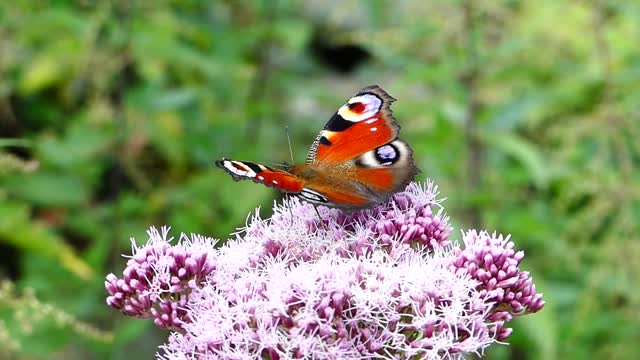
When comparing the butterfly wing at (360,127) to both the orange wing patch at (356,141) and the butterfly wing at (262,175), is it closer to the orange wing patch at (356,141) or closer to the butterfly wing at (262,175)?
the orange wing patch at (356,141)

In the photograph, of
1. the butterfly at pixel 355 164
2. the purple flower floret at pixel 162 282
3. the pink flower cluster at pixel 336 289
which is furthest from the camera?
the butterfly at pixel 355 164

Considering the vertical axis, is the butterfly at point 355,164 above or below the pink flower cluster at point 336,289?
above

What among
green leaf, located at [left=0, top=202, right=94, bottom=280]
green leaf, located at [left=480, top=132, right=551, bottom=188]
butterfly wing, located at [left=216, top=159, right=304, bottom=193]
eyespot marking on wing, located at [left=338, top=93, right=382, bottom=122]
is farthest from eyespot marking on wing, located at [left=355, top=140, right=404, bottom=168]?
green leaf, located at [left=0, top=202, right=94, bottom=280]

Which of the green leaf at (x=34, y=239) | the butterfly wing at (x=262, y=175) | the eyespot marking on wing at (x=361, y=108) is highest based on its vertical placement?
the green leaf at (x=34, y=239)

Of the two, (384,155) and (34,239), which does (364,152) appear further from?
(34,239)

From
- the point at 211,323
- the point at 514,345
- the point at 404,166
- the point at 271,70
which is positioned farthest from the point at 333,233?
the point at 271,70

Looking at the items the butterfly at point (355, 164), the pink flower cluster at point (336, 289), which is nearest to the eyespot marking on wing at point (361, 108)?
the butterfly at point (355, 164)

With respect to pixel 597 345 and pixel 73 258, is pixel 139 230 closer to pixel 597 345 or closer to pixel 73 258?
pixel 73 258
